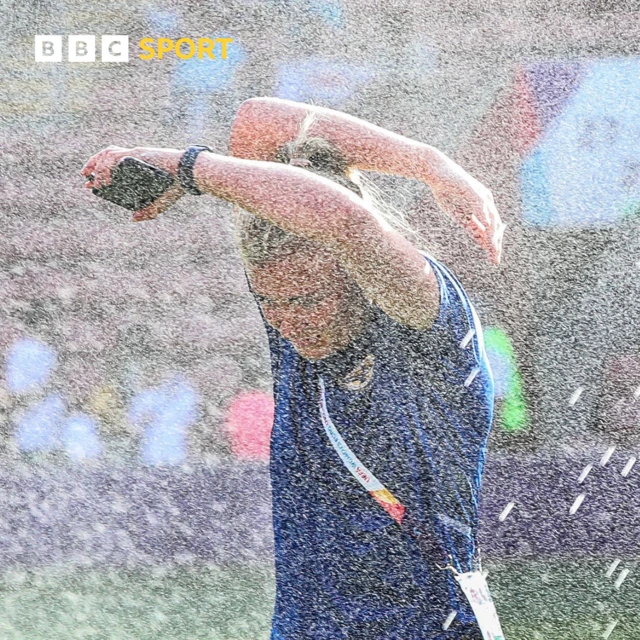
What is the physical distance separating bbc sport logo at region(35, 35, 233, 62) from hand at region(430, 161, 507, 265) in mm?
423

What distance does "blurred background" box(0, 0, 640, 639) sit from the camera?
1196mm

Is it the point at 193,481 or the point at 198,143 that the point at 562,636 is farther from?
the point at 198,143

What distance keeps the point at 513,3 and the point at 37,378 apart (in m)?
1.00

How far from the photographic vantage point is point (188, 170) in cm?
114

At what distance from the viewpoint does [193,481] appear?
4.02 ft

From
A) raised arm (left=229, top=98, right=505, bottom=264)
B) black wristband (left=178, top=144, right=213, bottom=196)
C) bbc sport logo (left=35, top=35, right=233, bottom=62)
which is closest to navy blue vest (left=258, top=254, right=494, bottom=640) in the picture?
raised arm (left=229, top=98, right=505, bottom=264)

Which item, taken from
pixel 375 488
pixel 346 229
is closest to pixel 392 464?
pixel 375 488

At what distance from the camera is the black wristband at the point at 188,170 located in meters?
1.14

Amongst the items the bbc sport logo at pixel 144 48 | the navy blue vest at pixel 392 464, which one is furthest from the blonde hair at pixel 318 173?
the bbc sport logo at pixel 144 48

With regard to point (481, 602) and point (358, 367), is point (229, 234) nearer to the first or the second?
point (358, 367)

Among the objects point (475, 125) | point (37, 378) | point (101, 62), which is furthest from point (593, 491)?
point (101, 62)

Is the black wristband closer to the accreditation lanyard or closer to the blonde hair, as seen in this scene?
the blonde hair

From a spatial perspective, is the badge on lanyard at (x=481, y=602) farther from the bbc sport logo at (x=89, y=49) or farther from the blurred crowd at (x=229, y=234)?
the bbc sport logo at (x=89, y=49)

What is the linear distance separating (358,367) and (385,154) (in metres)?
0.35
